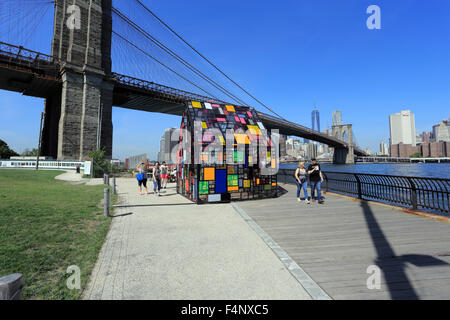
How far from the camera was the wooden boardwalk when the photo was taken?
268cm

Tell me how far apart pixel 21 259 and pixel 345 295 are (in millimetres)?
4619

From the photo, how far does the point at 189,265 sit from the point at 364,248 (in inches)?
119

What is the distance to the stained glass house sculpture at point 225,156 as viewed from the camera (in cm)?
830

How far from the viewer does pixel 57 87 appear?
34.1 m

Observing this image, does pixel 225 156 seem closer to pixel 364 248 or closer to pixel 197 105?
pixel 197 105

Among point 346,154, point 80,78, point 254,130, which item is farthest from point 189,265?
point 346,154

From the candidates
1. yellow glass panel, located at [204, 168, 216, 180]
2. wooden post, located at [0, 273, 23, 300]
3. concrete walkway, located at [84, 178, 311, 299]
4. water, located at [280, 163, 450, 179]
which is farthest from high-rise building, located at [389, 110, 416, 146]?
wooden post, located at [0, 273, 23, 300]

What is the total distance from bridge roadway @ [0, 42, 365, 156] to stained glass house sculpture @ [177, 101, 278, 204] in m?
32.3

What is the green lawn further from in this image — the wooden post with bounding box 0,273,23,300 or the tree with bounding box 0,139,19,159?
the tree with bounding box 0,139,19,159

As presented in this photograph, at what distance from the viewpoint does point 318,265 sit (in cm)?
330

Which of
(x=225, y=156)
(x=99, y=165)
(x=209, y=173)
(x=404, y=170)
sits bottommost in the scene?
(x=209, y=173)

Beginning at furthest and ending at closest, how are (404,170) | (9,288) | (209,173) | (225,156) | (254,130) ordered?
1. (404,170)
2. (254,130)
3. (225,156)
4. (209,173)
5. (9,288)

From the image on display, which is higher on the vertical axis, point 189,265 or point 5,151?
point 5,151
